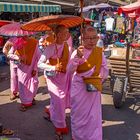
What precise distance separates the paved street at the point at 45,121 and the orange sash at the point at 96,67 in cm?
130

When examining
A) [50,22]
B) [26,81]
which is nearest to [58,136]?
[50,22]

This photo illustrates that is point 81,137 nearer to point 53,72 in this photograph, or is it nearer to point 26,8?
point 53,72

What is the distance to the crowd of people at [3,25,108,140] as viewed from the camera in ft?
15.0

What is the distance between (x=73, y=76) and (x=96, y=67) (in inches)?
14.8

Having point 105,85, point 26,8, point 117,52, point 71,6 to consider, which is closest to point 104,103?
point 105,85

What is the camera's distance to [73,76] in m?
4.80

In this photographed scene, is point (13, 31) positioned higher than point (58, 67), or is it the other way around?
point (13, 31)

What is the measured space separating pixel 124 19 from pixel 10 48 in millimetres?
14301

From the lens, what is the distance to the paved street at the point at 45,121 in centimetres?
563

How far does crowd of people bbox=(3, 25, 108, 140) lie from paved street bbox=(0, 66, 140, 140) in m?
0.25

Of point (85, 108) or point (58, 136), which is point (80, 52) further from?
point (58, 136)

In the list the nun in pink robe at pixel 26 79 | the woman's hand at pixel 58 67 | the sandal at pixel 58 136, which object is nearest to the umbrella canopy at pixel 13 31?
the nun in pink robe at pixel 26 79

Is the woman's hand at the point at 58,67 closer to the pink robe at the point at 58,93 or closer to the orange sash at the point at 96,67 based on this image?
the pink robe at the point at 58,93

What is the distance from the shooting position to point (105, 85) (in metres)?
7.84
